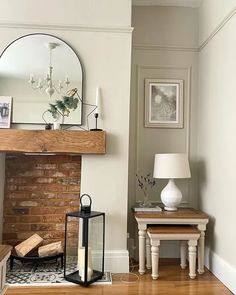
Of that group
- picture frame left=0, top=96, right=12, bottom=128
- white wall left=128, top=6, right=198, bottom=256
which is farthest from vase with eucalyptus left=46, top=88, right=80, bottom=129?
white wall left=128, top=6, right=198, bottom=256

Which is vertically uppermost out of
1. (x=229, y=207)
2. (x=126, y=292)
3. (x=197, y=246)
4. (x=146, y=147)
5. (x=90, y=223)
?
(x=146, y=147)

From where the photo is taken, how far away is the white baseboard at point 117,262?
301 cm

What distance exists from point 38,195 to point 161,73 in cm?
189

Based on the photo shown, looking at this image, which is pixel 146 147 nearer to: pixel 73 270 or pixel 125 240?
pixel 125 240

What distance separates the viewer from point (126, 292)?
252 centimetres

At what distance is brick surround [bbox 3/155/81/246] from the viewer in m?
3.33

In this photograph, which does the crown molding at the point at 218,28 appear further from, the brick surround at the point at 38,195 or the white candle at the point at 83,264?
the white candle at the point at 83,264

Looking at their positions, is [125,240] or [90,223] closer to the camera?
[90,223]

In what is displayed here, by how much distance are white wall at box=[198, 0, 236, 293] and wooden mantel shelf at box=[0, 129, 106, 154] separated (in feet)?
3.58

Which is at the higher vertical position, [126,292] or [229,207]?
[229,207]

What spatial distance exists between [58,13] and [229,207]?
7.95 ft

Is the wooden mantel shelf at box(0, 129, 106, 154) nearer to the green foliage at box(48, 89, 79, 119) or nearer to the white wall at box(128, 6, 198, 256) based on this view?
the green foliage at box(48, 89, 79, 119)

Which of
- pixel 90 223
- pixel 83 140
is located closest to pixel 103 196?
pixel 90 223

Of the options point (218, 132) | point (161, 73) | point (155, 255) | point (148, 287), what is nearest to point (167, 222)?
point (155, 255)
